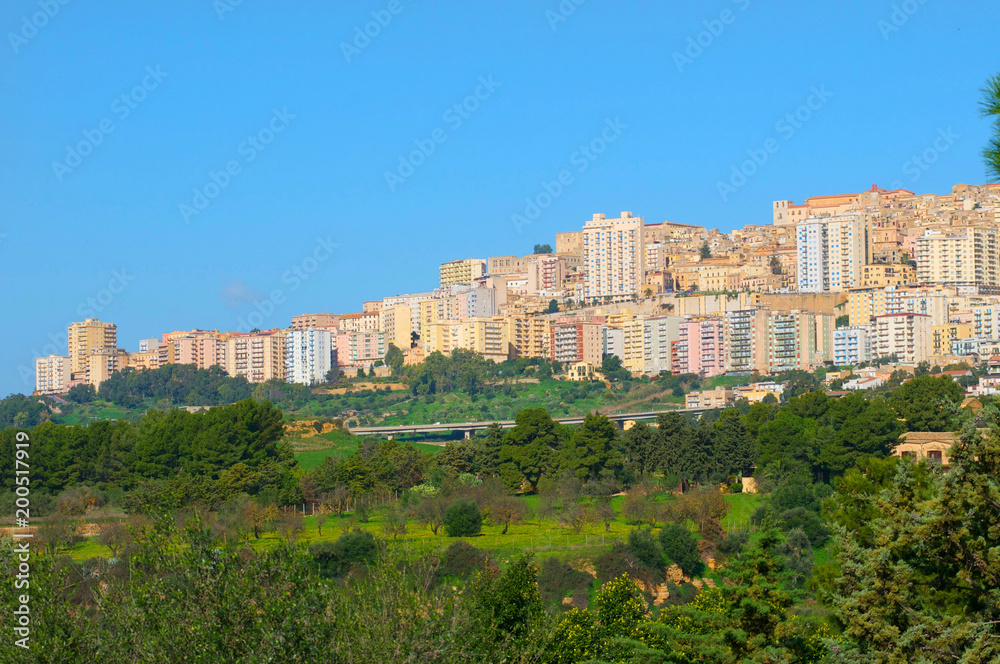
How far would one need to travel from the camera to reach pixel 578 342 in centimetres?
9388

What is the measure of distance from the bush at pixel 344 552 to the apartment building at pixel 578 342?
63510 millimetres

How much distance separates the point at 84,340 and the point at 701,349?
5965 cm

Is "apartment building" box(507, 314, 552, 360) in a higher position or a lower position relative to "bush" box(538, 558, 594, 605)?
higher

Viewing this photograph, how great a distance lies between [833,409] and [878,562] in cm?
3547

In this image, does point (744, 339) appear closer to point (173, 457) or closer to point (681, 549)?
point (173, 457)

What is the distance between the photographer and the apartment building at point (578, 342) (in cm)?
9338

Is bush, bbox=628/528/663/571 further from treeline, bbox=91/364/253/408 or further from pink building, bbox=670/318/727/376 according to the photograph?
treeline, bbox=91/364/253/408

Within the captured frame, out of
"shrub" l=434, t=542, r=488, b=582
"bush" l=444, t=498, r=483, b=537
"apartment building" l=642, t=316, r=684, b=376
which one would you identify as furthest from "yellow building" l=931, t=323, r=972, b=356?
"shrub" l=434, t=542, r=488, b=582

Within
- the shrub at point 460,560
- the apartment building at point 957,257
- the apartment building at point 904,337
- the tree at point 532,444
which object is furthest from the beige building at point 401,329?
the shrub at point 460,560

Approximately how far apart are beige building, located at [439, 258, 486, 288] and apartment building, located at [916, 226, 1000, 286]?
44290mm

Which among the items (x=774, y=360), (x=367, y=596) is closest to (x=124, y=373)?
(x=774, y=360)

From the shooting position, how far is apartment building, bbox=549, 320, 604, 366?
93375 millimetres

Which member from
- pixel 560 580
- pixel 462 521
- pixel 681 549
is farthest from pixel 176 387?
pixel 560 580

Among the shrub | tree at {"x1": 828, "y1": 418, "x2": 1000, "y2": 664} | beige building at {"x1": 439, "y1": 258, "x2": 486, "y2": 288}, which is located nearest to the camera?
tree at {"x1": 828, "y1": 418, "x2": 1000, "y2": 664}
